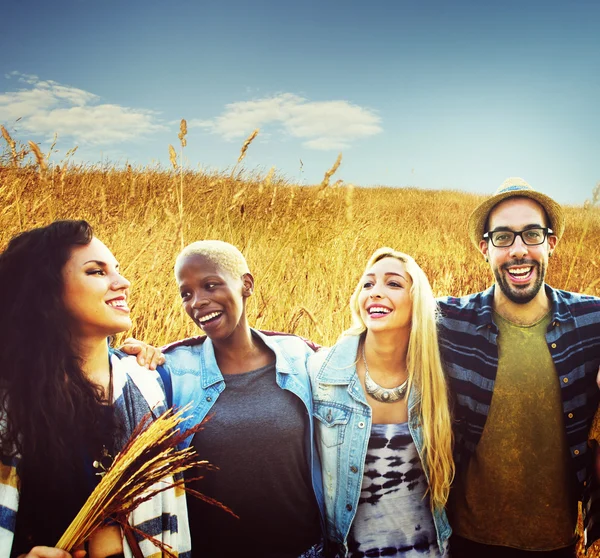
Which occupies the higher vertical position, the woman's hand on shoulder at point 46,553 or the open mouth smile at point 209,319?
the open mouth smile at point 209,319

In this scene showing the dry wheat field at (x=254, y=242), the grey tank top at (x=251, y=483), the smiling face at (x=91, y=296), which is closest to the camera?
the smiling face at (x=91, y=296)

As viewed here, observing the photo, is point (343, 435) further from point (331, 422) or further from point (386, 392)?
point (386, 392)

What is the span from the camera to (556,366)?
2217mm

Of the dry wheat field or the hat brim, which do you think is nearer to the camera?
the hat brim

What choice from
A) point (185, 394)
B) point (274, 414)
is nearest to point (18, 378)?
point (185, 394)

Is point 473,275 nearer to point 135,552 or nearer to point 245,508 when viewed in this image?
point 245,508

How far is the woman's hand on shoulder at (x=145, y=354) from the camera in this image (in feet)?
6.76

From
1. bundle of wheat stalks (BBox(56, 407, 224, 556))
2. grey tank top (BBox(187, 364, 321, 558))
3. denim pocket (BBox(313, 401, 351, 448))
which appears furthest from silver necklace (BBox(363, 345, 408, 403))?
bundle of wheat stalks (BBox(56, 407, 224, 556))

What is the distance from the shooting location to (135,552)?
64.6 inches

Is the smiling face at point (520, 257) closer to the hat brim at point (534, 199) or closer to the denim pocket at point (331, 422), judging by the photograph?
the hat brim at point (534, 199)

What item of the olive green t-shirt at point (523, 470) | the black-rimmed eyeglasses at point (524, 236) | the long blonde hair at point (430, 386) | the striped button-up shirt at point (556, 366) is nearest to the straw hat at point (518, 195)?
the black-rimmed eyeglasses at point (524, 236)

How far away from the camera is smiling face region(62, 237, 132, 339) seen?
183cm

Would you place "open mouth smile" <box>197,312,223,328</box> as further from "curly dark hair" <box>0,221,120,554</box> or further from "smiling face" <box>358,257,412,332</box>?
"smiling face" <box>358,257,412,332</box>

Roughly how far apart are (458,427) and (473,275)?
3.00 metres
